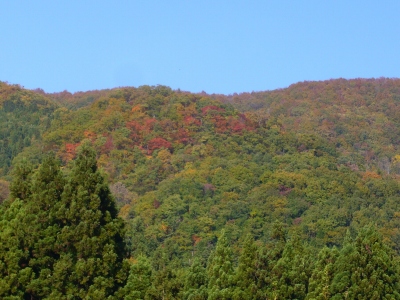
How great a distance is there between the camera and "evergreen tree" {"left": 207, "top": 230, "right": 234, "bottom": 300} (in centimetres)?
2422

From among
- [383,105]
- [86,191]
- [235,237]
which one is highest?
[383,105]

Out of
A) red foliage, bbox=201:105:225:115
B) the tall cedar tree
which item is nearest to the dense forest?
the tall cedar tree

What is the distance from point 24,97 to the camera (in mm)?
81500

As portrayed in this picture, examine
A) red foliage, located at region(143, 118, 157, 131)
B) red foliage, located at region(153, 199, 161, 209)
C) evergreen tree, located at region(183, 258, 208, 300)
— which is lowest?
evergreen tree, located at region(183, 258, 208, 300)

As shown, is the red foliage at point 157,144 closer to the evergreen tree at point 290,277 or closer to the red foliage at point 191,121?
the red foliage at point 191,121

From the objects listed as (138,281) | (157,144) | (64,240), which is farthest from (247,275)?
(157,144)

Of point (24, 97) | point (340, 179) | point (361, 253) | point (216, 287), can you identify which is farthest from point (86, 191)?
point (24, 97)

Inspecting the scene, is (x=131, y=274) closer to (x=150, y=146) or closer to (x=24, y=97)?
(x=150, y=146)

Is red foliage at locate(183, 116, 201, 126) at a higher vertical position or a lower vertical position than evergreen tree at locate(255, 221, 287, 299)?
higher

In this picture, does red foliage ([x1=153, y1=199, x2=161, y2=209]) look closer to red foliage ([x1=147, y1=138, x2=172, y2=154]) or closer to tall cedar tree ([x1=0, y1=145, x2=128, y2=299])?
red foliage ([x1=147, y1=138, x2=172, y2=154])

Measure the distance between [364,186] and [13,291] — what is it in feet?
148

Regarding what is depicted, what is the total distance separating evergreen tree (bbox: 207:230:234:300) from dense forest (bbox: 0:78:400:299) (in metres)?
0.05

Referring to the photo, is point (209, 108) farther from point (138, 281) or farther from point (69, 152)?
point (138, 281)

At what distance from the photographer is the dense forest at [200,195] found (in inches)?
916
